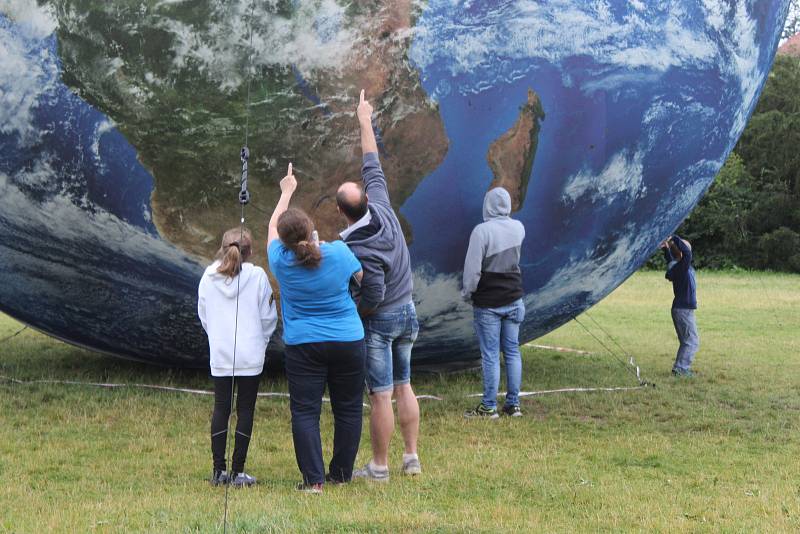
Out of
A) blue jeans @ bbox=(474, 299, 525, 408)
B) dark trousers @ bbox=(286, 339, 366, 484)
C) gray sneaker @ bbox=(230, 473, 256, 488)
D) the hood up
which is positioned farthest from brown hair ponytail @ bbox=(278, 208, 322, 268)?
blue jeans @ bbox=(474, 299, 525, 408)

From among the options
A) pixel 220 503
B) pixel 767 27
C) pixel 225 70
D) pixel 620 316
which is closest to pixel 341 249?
pixel 220 503

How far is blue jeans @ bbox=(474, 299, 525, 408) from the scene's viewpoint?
650cm

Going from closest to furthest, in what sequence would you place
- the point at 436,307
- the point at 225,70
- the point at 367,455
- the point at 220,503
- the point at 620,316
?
A: the point at 220,503 → the point at 367,455 → the point at 225,70 → the point at 436,307 → the point at 620,316

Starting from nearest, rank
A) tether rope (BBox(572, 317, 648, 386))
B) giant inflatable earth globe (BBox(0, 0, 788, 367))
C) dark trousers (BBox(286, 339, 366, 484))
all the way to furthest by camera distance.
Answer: dark trousers (BBox(286, 339, 366, 484)) → giant inflatable earth globe (BBox(0, 0, 788, 367)) → tether rope (BBox(572, 317, 648, 386))

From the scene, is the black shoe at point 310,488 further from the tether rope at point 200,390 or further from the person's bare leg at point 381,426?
the tether rope at point 200,390

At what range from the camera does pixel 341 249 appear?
15.3 feet

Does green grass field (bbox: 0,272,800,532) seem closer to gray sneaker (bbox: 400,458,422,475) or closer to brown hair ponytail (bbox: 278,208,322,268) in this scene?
gray sneaker (bbox: 400,458,422,475)

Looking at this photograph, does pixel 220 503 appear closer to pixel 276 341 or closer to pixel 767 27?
pixel 276 341

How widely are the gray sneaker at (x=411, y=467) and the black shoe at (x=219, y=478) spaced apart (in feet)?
2.73

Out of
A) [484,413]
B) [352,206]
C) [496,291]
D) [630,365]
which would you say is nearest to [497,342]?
[496,291]

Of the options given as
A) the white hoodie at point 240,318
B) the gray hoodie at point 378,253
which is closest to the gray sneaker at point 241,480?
the white hoodie at point 240,318

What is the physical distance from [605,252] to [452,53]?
177cm

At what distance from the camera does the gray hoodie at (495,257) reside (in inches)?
244

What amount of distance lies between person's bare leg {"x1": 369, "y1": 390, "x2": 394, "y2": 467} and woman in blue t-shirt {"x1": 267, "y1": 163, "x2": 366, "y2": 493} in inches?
7.8
